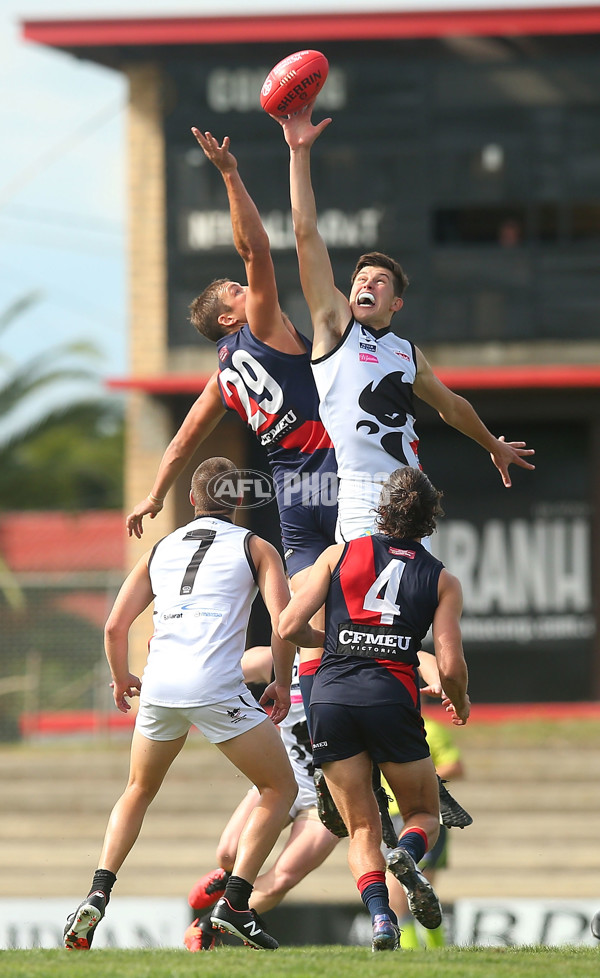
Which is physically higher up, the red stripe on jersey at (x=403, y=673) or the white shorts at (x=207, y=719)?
the red stripe on jersey at (x=403, y=673)

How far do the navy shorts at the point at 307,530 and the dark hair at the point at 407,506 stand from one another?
2.35 feet

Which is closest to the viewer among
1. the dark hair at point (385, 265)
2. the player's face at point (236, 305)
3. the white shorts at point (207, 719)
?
the white shorts at point (207, 719)

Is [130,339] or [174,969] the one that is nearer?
[174,969]

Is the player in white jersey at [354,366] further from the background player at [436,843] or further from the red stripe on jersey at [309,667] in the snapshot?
the background player at [436,843]

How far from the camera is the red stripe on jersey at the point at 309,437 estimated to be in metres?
6.93

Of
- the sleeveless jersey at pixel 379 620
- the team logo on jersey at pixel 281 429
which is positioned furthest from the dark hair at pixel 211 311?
the sleeveless jersey at pixel 379 620

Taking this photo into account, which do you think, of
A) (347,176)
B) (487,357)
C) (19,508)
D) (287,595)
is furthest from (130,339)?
(287,595)

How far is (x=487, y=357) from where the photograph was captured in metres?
19.1

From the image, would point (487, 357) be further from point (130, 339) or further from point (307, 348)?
point (307, 348)

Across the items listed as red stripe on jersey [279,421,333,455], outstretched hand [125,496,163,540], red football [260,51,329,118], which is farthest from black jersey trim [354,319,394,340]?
outstretched hand [125,496,163,540]

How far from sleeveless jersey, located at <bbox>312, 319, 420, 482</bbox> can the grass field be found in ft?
7.26

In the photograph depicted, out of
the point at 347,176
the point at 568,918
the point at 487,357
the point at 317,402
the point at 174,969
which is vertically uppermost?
the point at 347,176

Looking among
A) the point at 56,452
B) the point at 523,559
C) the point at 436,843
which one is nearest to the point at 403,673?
the point at 436,843

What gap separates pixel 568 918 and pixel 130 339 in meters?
12.1
